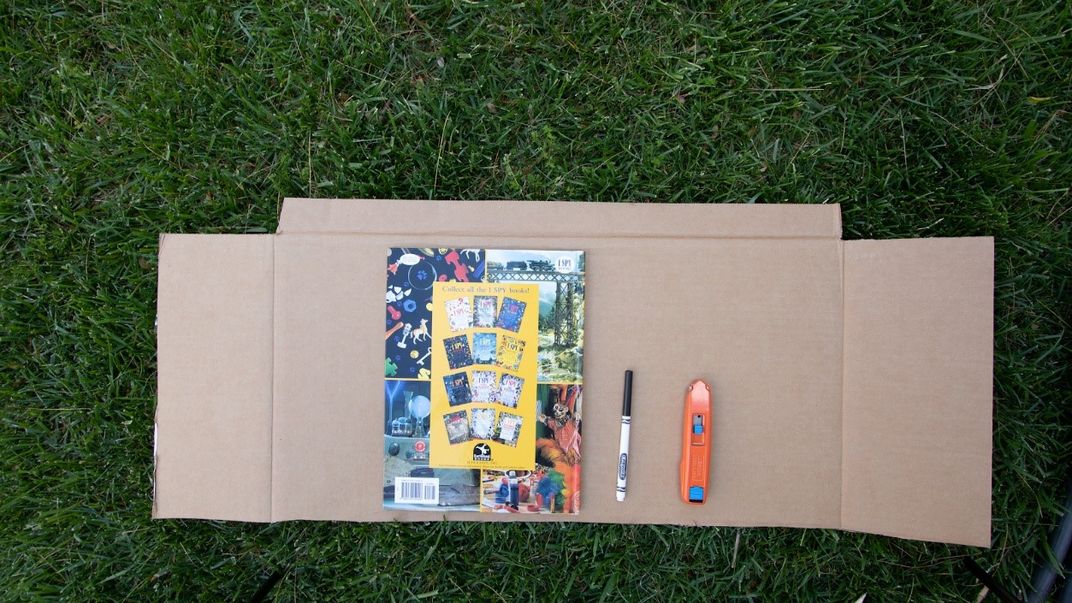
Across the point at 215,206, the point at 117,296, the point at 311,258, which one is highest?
the point at 215,206

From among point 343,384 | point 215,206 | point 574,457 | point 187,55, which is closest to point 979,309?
point 574,457

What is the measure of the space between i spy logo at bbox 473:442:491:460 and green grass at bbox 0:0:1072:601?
23 centimetres

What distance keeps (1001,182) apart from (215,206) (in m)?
2.04

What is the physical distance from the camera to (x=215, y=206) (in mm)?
1514

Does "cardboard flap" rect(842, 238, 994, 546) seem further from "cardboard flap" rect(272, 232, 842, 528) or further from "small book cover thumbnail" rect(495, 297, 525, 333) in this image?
"small book cover thumbnail" rect(495, 297, 525, 333)

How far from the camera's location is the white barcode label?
1400 mm

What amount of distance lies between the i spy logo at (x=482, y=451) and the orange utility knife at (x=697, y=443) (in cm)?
47

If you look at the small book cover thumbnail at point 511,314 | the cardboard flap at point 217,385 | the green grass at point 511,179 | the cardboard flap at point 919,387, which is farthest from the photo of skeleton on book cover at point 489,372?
the cardboard flap at point 919,387

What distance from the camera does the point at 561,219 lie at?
4.58 feet

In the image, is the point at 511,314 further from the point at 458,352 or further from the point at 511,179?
the point at 511,179

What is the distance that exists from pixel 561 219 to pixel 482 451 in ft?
1.93

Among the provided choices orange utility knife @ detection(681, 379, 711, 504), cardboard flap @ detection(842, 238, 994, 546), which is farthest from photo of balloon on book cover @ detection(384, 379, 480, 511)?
cardboard flap @ detection(842, 238, 994, 546)

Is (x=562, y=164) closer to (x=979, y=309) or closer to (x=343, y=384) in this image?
(x=343, y=384)

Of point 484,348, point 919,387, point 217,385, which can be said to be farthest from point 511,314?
point 919,387
